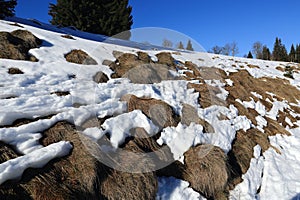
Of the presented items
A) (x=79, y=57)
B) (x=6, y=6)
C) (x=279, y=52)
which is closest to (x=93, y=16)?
(x=6, y=6)

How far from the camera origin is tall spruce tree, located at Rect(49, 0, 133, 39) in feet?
63.6

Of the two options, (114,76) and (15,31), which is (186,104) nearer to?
(114,76)

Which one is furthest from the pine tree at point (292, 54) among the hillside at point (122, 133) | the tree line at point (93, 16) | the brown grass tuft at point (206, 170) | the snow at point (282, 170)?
the brown grass tuft at point (206, 170)

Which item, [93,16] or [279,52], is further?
[279,52]

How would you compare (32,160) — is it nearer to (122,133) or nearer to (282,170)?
(122,133)

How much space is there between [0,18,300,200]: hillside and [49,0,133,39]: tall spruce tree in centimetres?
1401

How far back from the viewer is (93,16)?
20.5 metres

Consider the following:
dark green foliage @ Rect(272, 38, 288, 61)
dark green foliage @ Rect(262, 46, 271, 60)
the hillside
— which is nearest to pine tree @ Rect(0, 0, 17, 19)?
the hillside

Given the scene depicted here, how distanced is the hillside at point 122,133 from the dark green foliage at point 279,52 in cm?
6128

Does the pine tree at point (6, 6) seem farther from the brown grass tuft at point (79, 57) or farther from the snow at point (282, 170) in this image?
the snow at point (282, 170)

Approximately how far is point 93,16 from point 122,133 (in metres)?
19.6

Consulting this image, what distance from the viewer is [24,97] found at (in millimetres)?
3877

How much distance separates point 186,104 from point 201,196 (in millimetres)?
2739

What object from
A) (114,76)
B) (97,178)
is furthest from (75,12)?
(97,178)
